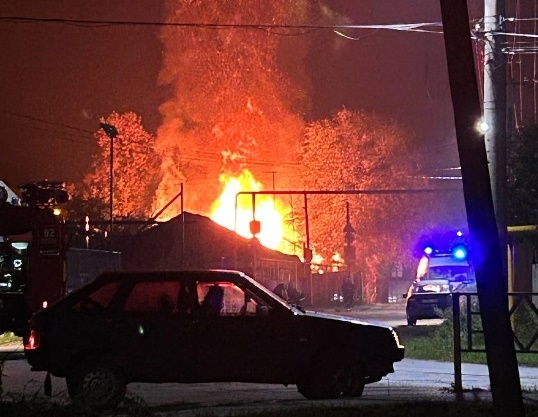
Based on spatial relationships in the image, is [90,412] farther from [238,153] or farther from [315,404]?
[238,153]

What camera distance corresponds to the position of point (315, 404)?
12.3 meters

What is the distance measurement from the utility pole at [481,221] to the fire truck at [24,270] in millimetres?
12994

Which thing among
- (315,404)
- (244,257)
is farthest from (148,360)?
(244,257)

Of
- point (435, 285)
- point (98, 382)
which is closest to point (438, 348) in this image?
point (435, 285)

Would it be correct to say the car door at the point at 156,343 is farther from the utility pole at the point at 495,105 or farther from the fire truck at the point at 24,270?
the utility pole at the point at 495,105

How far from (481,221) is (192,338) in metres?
5.40

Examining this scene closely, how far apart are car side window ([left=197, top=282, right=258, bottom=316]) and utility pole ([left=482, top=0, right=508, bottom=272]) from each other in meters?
7.66

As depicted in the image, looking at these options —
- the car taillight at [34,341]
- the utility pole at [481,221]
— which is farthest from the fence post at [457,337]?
the car taillight at [34,341]

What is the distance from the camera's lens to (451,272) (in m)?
31.8

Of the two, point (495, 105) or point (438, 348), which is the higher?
point (495, 105)

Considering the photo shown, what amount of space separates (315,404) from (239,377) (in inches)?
46.5

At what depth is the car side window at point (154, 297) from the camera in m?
13.0

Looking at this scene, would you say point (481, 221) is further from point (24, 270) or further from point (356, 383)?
point (24, 270)

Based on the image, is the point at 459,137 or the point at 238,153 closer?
the point at 459,137
